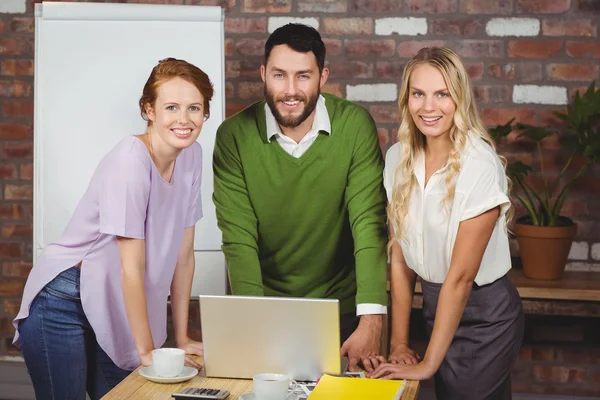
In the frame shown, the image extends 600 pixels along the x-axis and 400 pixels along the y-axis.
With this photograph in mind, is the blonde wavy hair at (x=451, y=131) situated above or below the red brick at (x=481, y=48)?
below

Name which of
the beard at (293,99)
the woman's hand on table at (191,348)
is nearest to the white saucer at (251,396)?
the woman's hand on table at (191,348)

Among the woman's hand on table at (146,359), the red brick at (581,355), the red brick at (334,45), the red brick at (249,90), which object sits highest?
the red brick at (334,45)

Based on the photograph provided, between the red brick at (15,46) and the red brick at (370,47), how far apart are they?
1244 millimetres

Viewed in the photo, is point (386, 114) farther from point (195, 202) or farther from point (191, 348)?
point (191, 348)

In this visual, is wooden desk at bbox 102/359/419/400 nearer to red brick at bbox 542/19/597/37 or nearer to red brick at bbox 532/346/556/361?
red brick at bbox 532/346/556/361

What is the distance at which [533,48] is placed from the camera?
325cm

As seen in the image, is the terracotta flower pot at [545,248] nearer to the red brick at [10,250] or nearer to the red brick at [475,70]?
the red brick at [475,70]

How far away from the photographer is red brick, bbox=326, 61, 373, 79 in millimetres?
3312

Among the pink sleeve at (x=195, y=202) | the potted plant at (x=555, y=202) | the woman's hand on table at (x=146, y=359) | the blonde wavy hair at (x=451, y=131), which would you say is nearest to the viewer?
the woman's hand on table at (x=146, y=359)

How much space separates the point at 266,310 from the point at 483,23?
74.9 inches

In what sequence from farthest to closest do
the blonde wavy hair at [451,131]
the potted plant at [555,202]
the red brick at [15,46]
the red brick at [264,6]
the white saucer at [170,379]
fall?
the red brick at [15,46] → the red brick at [264,6] → the potted plant at [555,202] → the blonde wavy hair at [451,131] → the white saucer at [170,379]

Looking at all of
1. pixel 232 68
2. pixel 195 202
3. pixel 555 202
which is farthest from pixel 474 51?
pixel 195 202

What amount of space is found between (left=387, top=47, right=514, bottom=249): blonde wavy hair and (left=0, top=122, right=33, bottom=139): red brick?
188 cm

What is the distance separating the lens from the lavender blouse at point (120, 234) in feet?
6.44
